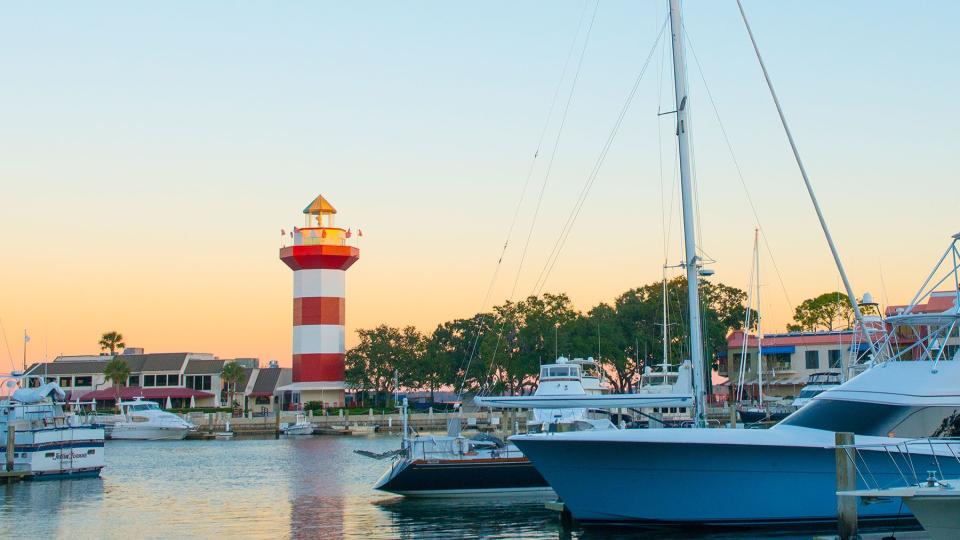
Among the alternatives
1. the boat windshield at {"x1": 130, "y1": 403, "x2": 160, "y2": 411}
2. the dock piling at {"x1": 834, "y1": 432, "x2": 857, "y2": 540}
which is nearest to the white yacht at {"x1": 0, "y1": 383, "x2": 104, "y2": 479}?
the dock piling at {"x1": 834, "y1": 432, "x2": 857, "y2": 540}

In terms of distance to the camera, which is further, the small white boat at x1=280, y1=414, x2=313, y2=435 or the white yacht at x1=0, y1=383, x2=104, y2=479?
the small white boat at x1=280, y1=414, x2=313, y2=435

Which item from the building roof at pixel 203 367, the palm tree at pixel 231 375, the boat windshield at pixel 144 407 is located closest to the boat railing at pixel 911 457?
the boat windshield at pixel 144 407

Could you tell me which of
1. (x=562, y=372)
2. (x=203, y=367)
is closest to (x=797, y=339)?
(x=562, y=372)

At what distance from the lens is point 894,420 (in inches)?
785

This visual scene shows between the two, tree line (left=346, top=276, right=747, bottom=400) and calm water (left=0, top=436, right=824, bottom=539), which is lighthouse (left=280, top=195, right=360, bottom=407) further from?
calm water (left=0, top=436, right=824, bottom=539)

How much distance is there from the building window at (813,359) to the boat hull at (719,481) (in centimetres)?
5726

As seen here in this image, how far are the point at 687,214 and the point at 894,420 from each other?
6759 mm

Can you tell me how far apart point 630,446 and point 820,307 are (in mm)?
73579

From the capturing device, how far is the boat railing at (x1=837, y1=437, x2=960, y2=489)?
1945 centimetres

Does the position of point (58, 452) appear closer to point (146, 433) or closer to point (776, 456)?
point (776, 456)

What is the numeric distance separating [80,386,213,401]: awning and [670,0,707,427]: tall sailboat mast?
7839 cm

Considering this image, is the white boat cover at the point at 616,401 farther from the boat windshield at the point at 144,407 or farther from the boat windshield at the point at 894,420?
the boat windshield at the point at 144,407

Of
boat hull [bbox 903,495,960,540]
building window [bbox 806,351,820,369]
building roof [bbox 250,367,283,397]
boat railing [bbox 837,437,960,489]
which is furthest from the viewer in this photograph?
building roof [bbox 250,367,283,397]

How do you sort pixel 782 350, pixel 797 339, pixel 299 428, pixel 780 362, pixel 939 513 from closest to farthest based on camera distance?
1. pixel 939 513
2. pixel 299 428
3. pixel 782 350
4. pixel 780 362
5. pixel 797 339
